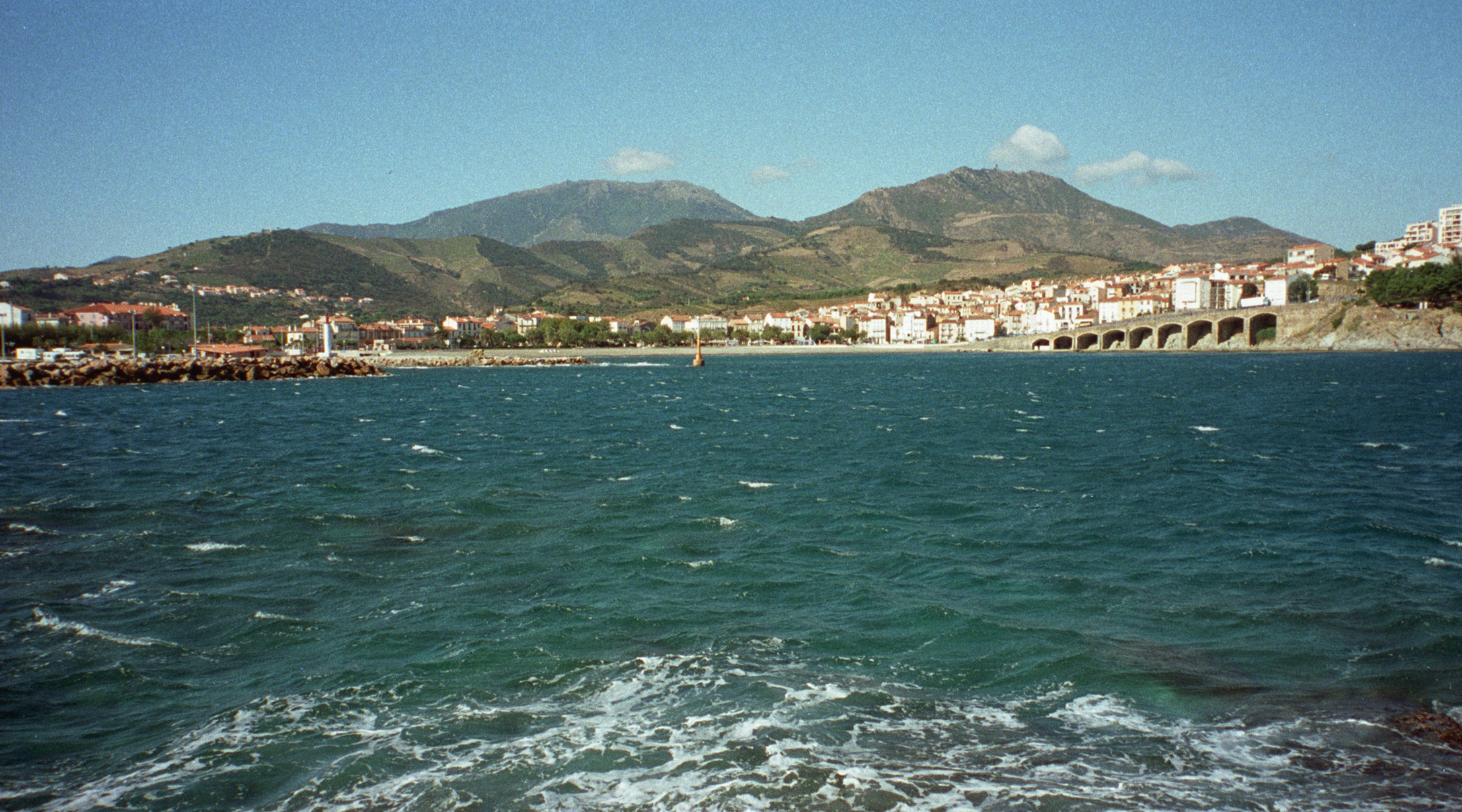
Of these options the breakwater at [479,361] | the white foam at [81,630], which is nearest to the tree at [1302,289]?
the breakwater at [479,361]

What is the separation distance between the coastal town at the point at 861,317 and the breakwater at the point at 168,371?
1222 inches

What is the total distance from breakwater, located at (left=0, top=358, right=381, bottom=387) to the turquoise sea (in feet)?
150

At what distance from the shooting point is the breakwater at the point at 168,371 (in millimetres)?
59709

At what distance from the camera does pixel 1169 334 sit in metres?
118

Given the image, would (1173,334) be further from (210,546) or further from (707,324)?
(210,546)

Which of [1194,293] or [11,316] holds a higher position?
[1194,293]

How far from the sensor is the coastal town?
125 meters

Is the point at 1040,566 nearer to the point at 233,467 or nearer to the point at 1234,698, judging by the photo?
the point at 1234,698

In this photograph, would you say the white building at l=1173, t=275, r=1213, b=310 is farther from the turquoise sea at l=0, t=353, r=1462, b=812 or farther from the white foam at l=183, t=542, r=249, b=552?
the white foam at l=183, t=542, r=249, b=552

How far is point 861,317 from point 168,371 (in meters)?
128

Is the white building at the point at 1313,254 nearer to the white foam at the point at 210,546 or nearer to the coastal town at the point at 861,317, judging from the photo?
the coastal town at the point at 861,317

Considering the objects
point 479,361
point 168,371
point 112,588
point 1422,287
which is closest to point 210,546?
point 112,588

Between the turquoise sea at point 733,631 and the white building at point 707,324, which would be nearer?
the turquoise sea at point 733,631

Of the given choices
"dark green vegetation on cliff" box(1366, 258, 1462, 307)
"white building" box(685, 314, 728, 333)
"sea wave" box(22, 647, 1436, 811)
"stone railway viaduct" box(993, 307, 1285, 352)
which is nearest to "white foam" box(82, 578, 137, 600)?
"sea wave" box(22, 647, 1436, 811)
